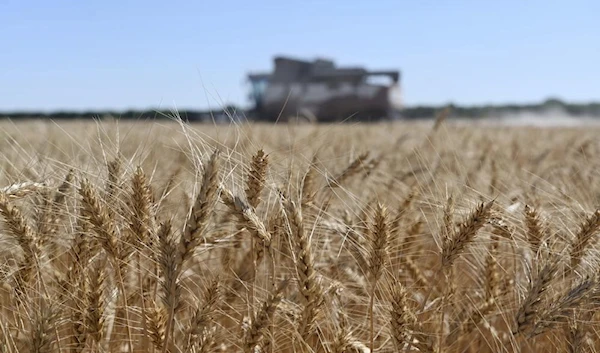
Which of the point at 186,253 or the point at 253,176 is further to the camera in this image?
the point at 253,176

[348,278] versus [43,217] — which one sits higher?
[43,217]

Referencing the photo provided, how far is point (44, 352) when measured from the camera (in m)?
1.12

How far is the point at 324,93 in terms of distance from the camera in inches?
901

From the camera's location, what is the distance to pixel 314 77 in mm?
23812

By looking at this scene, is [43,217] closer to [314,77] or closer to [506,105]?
[314,77]

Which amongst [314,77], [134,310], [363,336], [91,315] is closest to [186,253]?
[91,315]

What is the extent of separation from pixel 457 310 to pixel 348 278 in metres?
0.31

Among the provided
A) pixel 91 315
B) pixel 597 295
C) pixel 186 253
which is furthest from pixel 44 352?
pixel 597 295

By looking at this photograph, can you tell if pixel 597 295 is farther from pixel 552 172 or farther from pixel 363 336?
pixel 552 172

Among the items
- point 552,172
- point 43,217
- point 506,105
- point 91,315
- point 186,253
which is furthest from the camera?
point 506,105

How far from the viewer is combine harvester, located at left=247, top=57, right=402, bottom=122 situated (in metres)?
22.9

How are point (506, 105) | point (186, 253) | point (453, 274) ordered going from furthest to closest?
point (506, 105) → point (453, 274) → point (186, 253)

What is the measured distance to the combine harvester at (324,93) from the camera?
75.0 ft

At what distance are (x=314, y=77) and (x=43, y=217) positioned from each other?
74.4ft
